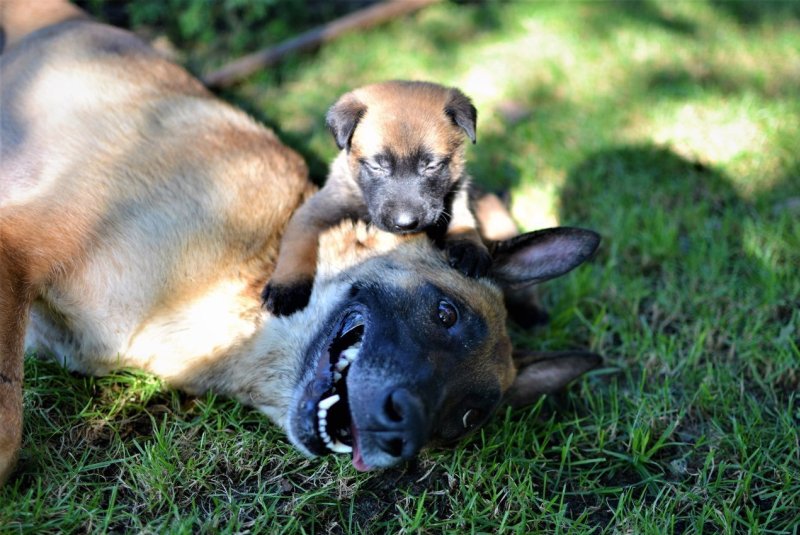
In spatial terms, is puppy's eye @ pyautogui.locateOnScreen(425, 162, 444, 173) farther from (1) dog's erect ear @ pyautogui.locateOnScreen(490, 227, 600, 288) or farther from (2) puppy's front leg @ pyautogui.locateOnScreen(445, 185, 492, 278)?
(1) dog's erect ear @ pyautogui.locateOnScreen(490, 227, 600, 288)

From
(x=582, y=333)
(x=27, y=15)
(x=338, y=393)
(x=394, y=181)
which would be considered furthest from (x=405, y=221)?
(x=27, y=15)

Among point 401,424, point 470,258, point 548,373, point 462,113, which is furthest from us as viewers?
point 462,113

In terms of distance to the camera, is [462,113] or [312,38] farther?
[312,38]

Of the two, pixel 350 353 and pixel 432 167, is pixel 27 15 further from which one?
pixel 350 353

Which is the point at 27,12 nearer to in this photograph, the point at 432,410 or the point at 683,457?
the point at 432,410

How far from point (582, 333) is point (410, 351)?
146cm

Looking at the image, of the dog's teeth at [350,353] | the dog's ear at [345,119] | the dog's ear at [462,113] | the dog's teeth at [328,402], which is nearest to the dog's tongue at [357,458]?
the dog's teeth at [328,402]

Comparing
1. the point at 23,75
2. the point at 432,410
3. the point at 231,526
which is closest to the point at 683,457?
the point at 432,410

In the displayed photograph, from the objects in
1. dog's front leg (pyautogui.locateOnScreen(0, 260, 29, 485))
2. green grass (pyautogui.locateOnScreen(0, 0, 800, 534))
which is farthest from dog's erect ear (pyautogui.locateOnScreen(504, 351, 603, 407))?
dog's front leg (pyautogui.locateOnScreen(0, 260, 29, 485))

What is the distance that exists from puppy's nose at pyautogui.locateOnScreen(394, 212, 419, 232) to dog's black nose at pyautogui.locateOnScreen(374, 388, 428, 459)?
0.79m

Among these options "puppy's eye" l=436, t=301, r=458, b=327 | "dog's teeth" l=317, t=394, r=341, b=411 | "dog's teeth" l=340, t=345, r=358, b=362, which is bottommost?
"dog's teeth" l=317, t=394, r=341, b=411

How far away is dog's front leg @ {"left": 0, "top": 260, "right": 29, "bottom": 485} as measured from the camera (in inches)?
93.2

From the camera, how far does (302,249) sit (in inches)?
120

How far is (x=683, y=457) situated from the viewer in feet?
9.73
